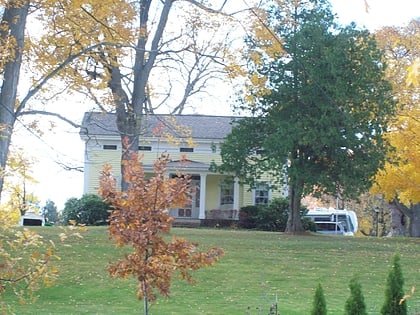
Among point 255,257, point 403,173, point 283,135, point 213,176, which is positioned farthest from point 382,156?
point 213,176

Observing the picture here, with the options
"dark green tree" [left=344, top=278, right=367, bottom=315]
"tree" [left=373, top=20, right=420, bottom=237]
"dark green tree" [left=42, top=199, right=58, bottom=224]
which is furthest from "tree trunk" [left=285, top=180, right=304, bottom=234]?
"dark green tree" [left=42, top=199, right=58, bottom=224]

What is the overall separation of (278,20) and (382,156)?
5.45 metres

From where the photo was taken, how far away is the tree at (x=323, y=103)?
22828 millimetres

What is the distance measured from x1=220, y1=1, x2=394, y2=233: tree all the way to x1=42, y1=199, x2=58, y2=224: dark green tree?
1018 inches

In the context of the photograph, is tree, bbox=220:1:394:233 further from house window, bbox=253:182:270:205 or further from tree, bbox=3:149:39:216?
house window, bbox=253:182:270:205

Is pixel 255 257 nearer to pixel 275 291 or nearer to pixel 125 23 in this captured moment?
pixel 275 291

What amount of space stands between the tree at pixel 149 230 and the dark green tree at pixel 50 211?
131ft

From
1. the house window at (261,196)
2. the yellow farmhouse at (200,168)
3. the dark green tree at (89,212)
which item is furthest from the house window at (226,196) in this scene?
the dark green tree at (89,212)

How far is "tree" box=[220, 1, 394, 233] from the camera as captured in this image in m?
22.8

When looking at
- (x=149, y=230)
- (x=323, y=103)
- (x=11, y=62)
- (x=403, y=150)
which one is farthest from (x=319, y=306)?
(x=403, y=150)

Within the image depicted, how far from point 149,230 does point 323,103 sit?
16.1 metres

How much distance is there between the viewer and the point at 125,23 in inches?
651

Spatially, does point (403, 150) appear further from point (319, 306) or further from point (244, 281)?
point (319, 306)

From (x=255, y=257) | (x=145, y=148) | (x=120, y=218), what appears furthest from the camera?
(x=145, y=148)
